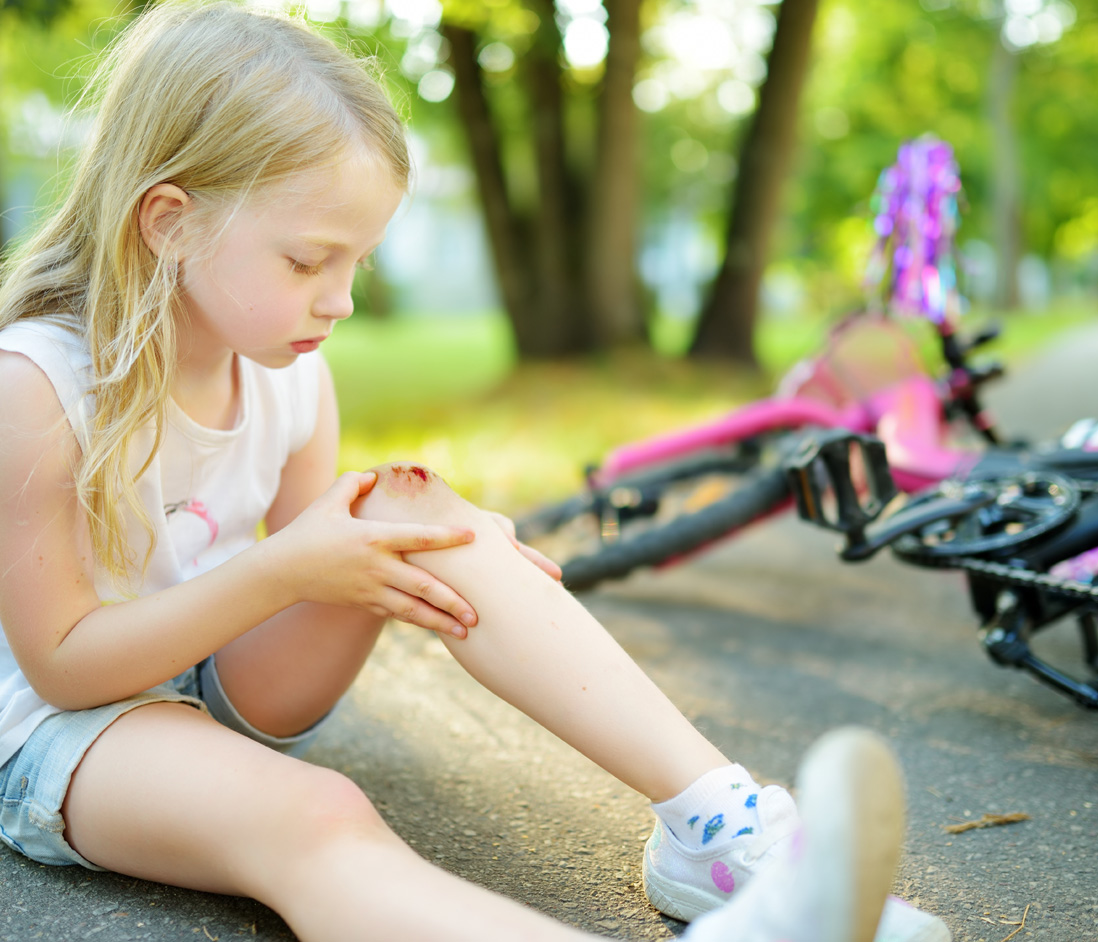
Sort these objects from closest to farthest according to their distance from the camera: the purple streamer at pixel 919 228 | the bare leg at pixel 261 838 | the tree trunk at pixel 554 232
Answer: the bare leg at pixel 261 838 → the purple streamer at pixel 919 228 → the tree trunk at pixel 554 232

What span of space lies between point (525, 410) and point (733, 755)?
17.2 ft

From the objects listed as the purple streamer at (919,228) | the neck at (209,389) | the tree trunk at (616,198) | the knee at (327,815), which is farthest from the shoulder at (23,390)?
the tree trunk at (616,198)

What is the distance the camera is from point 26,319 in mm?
1407

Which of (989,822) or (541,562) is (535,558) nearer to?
(541,562)

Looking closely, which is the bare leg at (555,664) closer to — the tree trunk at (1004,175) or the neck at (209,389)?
the neck at (209,389)

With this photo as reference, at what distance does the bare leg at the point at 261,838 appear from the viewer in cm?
104

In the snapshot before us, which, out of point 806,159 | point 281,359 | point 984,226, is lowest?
point 984,226

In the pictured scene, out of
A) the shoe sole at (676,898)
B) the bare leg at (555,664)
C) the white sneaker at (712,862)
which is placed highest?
the bare leg at (555,664)

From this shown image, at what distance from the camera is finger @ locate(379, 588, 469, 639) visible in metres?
1.33

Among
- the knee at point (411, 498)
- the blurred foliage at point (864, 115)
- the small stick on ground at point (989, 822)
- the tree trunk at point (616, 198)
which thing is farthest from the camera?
the blurred foliage at point (864, 115)

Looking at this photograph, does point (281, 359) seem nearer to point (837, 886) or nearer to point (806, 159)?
point (837, 886)

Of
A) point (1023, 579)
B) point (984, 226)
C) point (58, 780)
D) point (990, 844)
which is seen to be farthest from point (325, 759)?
point (984, 226)

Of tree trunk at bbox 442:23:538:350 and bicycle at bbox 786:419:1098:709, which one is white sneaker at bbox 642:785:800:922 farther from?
tree trunk at bbox 442:23:538:350

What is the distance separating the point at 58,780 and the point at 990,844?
136 cm
